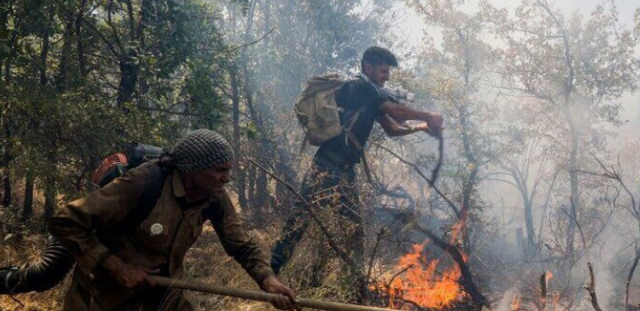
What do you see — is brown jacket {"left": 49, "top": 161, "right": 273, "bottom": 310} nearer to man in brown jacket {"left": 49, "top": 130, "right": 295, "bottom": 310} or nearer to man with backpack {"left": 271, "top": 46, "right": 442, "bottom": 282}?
man in brown jacket {"left": 49, "top": 130, "right": 295, "bottom": 310}

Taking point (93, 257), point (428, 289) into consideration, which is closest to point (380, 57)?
point (428, 289)

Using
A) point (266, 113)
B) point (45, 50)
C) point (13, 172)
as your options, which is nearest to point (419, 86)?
point (266, 113)

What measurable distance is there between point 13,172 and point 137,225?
373 cm

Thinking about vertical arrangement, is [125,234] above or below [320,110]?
below

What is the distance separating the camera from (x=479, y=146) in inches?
616

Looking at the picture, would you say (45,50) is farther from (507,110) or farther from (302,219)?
(507,110)

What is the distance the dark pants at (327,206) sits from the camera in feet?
14.5

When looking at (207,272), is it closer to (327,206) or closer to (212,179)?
(327,206)

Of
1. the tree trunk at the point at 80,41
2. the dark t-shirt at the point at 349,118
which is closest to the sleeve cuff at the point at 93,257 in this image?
the dark t-shirt at the point at 349,118

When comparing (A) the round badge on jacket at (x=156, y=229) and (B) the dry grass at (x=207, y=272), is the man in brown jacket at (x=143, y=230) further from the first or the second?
(B) the dry grass at (x=207, y=272)

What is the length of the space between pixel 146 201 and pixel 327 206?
226cm

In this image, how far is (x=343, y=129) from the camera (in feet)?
15.1

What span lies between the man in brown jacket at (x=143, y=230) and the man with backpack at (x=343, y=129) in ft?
6.03

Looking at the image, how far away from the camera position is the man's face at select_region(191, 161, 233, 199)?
249cm
